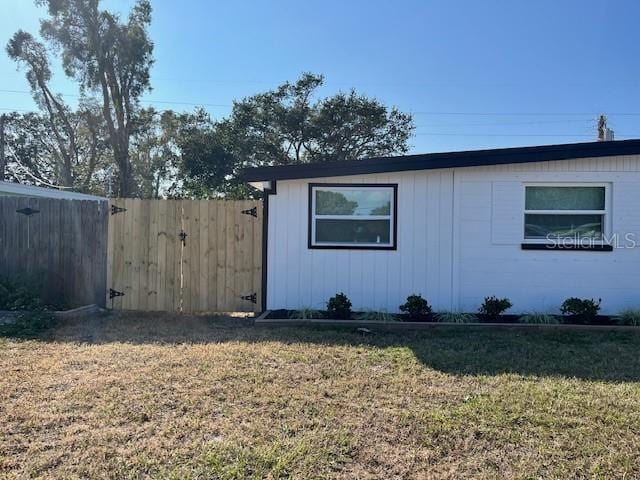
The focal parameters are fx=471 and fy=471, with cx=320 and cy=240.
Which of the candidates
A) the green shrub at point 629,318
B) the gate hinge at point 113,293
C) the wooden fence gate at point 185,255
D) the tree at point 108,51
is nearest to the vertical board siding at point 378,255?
the wooden fence gate at point 185,255

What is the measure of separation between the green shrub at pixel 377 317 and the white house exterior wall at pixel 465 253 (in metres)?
0.30

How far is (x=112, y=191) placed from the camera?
A: 27.9 metres

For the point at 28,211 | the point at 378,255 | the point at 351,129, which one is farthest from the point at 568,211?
the point at 351,129

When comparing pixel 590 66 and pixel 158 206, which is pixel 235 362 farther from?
pixel 590 66

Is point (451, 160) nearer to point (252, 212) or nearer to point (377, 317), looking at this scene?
point (377, 317)

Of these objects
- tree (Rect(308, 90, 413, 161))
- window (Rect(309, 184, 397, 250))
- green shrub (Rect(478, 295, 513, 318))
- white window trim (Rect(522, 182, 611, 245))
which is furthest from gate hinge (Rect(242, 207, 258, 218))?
tree (Rect(308, 90, 413, 161))

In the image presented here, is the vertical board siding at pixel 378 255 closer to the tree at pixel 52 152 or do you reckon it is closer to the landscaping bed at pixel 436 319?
the landscaping bed at pixel 436 319

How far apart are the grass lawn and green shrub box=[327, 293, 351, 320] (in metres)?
1.13

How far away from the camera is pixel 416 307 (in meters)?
6.61

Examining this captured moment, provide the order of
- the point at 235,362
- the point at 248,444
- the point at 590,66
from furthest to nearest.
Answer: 1. the point at 590,66
2. the point at 235,362
3. the point at 248,444

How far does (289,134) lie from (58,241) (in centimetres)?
1831

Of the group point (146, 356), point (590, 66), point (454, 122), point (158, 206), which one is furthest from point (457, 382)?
point (454, 122)

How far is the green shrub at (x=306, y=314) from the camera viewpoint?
21.9ft

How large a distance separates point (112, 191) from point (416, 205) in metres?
25.1
